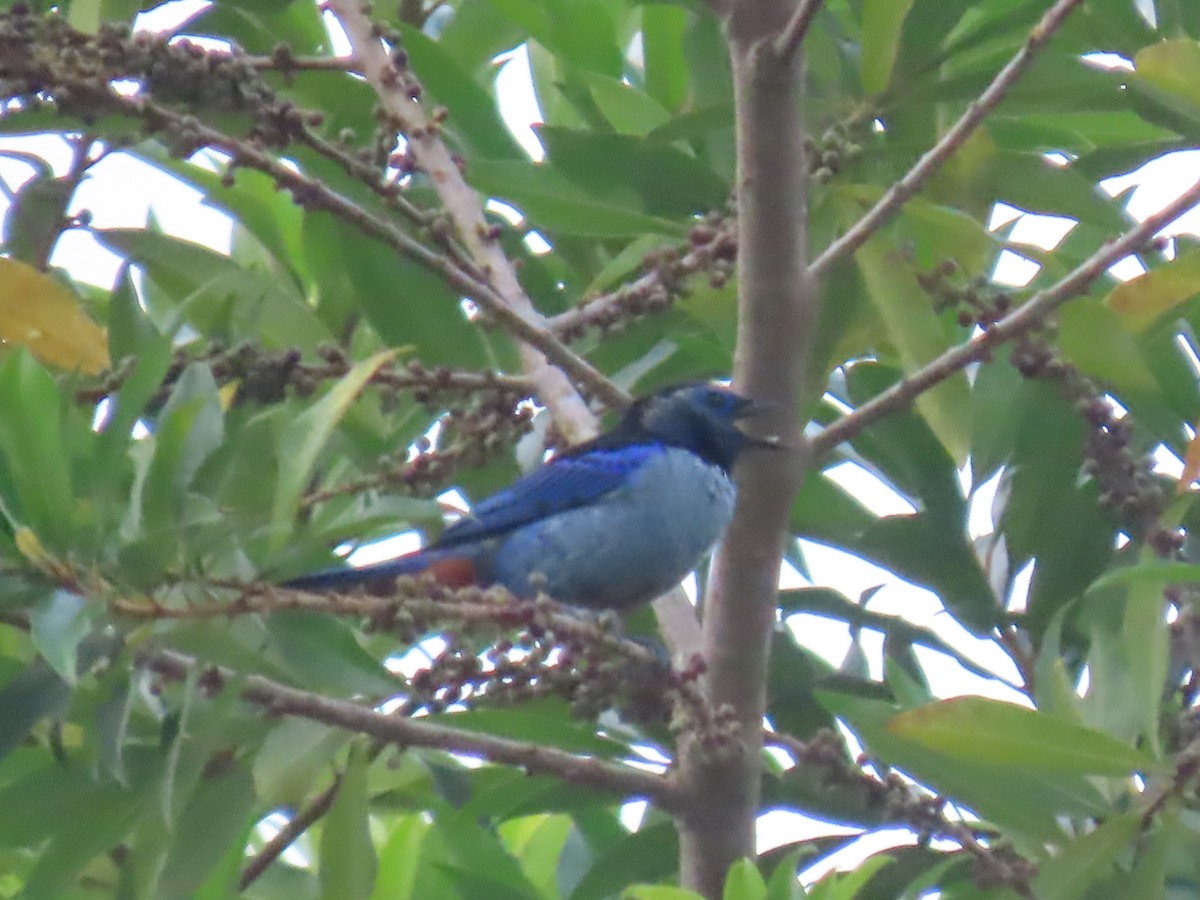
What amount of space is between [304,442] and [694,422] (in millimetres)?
2093

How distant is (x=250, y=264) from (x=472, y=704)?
1597 mm

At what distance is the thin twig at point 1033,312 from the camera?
2.62m

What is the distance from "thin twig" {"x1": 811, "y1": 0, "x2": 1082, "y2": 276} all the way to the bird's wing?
3.07 ft

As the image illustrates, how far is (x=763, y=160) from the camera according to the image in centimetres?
275

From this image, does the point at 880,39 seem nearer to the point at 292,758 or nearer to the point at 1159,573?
the point at 1159,573

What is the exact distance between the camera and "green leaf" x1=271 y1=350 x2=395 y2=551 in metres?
2.55

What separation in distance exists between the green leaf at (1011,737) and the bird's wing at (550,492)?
Answer: 118cm

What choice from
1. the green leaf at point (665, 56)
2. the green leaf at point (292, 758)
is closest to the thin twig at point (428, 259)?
the green leaf at point (292, 758)

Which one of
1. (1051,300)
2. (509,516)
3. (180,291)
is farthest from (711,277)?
(180,291)

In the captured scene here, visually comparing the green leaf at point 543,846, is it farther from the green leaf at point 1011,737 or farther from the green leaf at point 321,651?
the green leaf at point 1011,737

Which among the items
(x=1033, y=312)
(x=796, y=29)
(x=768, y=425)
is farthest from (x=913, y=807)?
(x=796, y=29)

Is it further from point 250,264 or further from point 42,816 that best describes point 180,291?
point 42,816

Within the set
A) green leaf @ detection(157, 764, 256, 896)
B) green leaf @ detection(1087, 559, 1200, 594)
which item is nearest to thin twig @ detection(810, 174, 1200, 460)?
green leaf @ detection(1087, 559, 1200, 594)

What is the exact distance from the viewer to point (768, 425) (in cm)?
279
